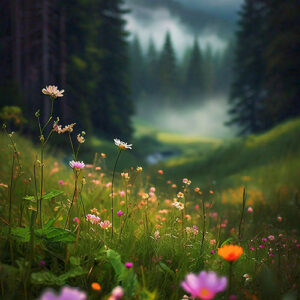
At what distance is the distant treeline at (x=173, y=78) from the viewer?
43875 mm

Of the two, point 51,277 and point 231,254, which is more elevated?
point 231,254

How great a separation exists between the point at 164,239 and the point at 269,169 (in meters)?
6.63

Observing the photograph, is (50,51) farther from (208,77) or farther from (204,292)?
(208,77)

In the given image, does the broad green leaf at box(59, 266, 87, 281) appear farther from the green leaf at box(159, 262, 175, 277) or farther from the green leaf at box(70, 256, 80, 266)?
the green leaf at box(159, 262, 175, 277)

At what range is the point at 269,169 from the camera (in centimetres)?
793

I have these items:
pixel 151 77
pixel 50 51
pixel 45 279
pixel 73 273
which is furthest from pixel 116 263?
pixel 151 77

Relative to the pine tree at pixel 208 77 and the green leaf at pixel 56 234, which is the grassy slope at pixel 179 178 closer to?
the green leaf at pixel 56 234

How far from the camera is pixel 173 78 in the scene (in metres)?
44.9

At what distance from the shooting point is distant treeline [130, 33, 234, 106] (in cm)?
4388

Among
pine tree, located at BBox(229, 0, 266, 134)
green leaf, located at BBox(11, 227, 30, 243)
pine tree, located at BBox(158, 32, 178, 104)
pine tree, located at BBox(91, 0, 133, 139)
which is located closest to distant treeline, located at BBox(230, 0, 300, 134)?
pine tree, located at BBox(229, 0, 266, 134)

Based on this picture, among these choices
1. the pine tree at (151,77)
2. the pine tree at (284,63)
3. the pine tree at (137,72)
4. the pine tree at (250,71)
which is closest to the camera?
the pine tree at (284,63)

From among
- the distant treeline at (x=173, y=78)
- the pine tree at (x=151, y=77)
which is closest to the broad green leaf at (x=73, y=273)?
the distant treeline at (x=173, y=78)

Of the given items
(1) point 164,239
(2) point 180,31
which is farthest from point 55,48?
(2) point 180,31

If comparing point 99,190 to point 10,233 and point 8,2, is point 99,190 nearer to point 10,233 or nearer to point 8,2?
point 10,233
